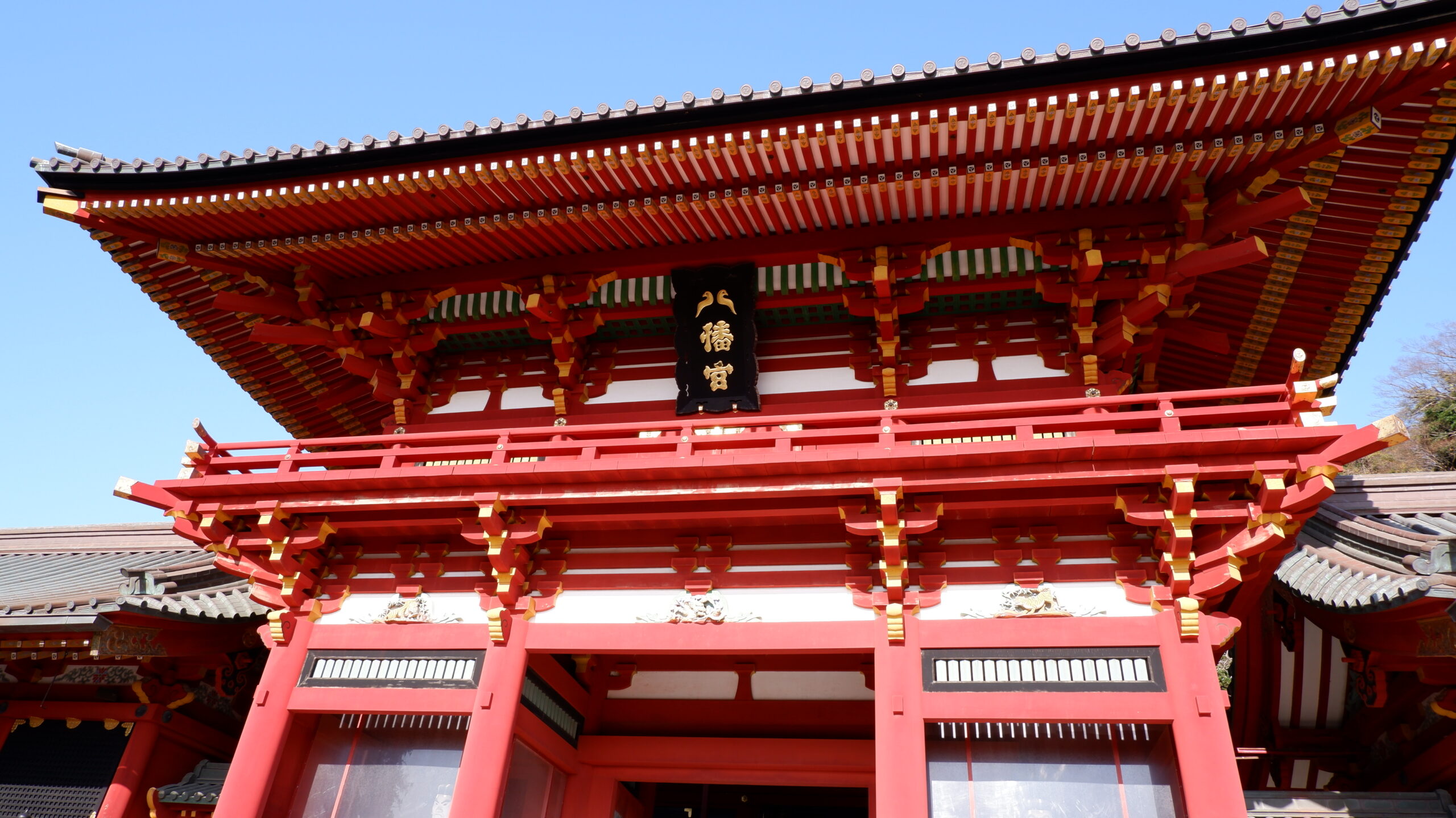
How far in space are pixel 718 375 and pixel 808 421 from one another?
5.50ft

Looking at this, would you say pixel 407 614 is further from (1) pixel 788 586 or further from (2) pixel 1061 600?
(2) pixel 1061 600

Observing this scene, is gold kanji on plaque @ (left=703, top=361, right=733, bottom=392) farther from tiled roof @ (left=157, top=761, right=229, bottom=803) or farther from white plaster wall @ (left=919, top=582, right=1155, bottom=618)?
tiled roof @ (left=157, top=761, right=229, bottom=803)

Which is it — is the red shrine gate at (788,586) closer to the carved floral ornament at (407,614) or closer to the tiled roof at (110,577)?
the carved floral ornament at (407,614)

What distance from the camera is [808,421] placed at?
7.71 metres

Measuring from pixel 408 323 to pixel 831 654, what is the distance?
5.73m

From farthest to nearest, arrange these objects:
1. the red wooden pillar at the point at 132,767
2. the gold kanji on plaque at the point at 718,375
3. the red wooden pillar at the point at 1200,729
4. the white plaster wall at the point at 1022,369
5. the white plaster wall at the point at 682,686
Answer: the white plaster wall at the point at 682,686, the gold kanji on plaque at the point at 718,375, the white plaster wall at the point at 1022,369, the red wooden pillar at the point at 132,767, the red wooden pillar at the point at 1200,729

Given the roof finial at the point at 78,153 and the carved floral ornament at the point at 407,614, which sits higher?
the roof finial at the point at 78,153

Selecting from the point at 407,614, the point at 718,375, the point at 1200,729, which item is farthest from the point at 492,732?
the point at 1200,729

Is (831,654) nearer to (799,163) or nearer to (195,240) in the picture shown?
(799,163)

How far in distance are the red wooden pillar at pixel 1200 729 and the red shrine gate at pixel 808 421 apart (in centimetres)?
3

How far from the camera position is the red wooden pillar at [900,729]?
6.46m

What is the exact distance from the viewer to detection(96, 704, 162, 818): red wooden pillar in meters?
8.82

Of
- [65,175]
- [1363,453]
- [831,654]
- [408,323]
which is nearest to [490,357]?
[408,323]

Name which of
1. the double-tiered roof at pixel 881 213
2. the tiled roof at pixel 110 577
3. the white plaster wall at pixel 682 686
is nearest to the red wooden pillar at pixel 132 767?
the tiled roof at pixel 110 577
